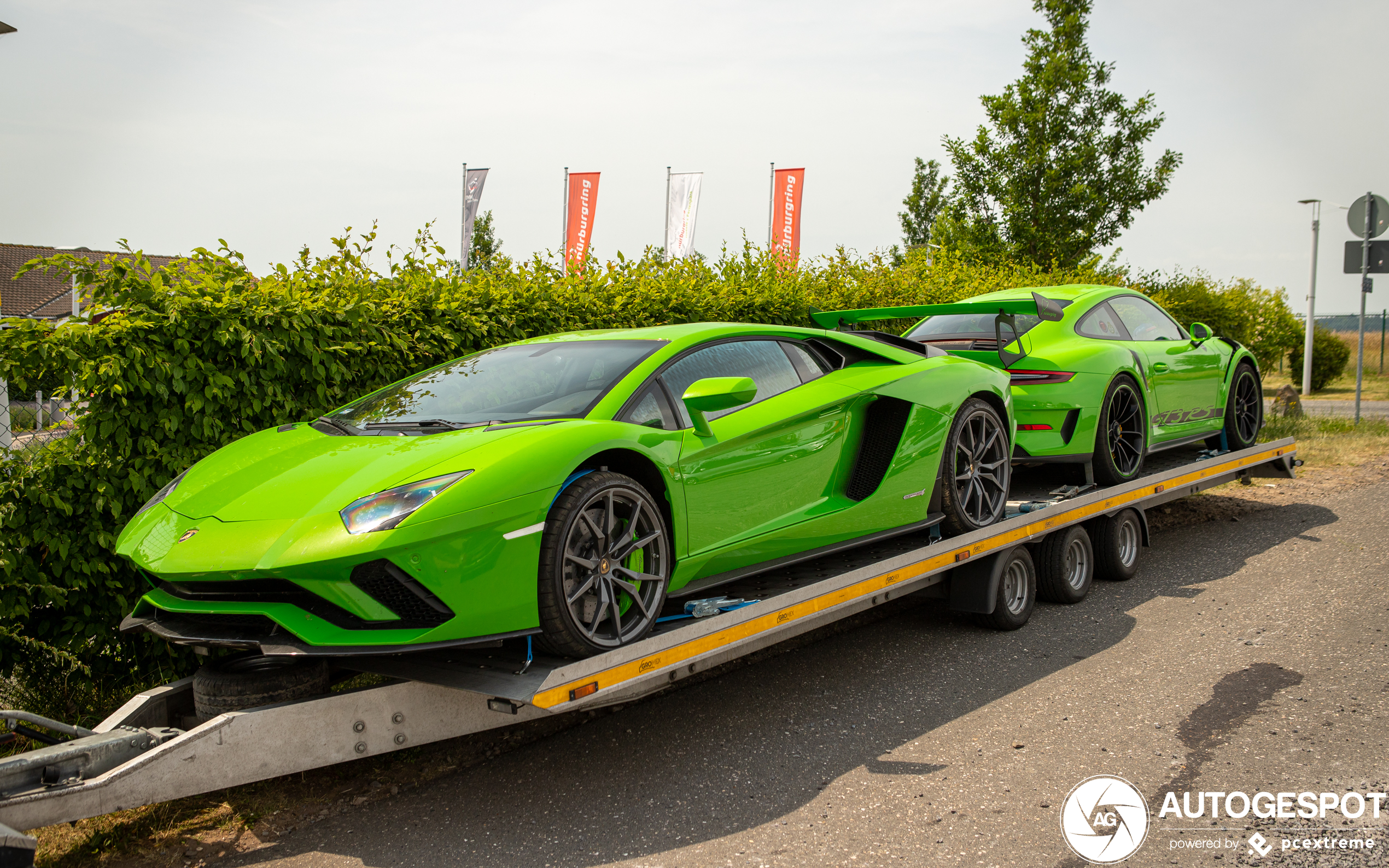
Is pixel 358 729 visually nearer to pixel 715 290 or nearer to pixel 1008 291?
pixel 715 290

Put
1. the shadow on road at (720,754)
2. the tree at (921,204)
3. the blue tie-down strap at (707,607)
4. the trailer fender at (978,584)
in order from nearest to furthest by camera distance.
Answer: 1. the shadow on road at (720,754)
2. the blue tie-down strap at (707,607)
3. the trailer fender at (978,584)
4. the tree at (921,204)

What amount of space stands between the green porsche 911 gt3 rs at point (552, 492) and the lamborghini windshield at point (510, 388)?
2cm

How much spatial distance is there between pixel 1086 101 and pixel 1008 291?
38.5ft

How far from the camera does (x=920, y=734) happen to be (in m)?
4.09

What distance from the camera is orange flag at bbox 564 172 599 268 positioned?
25.2 meters

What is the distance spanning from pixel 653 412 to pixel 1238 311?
21.5 metres

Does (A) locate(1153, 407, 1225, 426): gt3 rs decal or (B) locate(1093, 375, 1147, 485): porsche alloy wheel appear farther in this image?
A: (A) locate(1153, 407, 1225, 426): gt3 rs decal

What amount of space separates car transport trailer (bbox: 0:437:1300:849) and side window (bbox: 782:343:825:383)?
0.84 meters

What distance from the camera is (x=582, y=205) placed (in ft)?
83.0

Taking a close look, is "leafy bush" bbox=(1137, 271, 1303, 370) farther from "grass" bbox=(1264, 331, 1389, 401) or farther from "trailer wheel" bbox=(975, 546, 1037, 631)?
"trailer wheel" bbox=(975, 546, 1037, 631)

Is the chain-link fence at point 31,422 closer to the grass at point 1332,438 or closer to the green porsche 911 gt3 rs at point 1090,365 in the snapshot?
the green porsche 911 gt3 rs at point 1090,365

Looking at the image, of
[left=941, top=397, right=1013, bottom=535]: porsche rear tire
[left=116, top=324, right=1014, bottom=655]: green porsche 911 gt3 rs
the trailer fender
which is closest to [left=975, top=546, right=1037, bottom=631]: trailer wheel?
the trailer fender

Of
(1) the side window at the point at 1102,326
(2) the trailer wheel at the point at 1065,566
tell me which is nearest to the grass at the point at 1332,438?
(1) the side window at the point at 1102,326

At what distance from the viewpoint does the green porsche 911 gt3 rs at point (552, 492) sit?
2.99m
